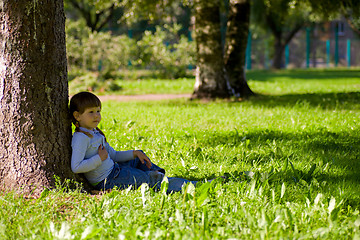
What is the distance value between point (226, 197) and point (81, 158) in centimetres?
120

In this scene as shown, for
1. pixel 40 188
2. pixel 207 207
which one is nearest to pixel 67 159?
pixel 40 188

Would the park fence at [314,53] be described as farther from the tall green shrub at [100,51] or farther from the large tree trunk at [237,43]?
the large tree trunk at [237,43]

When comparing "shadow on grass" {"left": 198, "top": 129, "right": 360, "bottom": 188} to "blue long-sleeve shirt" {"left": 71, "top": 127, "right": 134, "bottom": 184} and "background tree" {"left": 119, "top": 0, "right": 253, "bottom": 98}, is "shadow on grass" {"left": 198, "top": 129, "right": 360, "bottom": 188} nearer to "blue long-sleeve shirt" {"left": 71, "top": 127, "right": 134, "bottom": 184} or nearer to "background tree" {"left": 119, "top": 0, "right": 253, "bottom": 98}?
"blue long-sleeve shirt" {"left": 71, "top": 127, "right": 134, "bottom": 184}

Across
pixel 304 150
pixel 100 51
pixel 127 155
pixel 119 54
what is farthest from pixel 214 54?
pixel 119 54

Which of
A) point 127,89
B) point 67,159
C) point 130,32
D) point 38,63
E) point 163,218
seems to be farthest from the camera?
point 130,32

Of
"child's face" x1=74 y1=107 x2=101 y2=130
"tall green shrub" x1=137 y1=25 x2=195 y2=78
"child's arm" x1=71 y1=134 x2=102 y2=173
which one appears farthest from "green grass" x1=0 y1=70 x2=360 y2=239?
"tall green shrub" x1=137 y1=25 x2=195 y2=78

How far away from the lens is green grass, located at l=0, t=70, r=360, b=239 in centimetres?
256

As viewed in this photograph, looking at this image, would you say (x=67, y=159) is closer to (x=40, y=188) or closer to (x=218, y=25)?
(x=40, y=188)

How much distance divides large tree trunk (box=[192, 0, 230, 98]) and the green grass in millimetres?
3971

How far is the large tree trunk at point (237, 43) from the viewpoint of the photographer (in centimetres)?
1063

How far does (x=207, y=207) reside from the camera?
289cm

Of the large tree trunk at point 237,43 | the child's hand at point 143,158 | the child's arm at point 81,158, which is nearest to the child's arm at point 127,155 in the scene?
the child's hand at point 143,158

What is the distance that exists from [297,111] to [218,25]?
3017 millimetres

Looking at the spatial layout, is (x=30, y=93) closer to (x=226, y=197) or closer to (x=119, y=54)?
(x=226, y=197)
